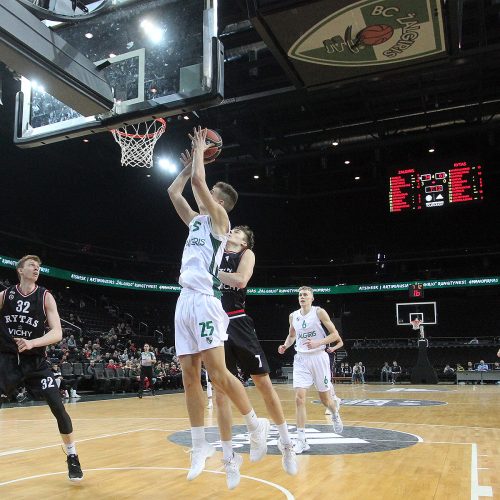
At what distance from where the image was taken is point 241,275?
448 cm

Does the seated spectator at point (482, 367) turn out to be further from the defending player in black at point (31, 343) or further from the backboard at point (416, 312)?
the defending player in black at point (31, 343)

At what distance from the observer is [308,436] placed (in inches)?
288

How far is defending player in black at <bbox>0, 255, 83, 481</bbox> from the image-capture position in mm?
4625

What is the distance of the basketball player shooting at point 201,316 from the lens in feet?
12.5

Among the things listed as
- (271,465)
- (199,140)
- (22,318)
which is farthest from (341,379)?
(199,140)

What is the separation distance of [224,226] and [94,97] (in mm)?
1759

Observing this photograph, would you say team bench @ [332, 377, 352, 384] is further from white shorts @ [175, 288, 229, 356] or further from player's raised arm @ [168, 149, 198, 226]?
white shorts @ [175, 288, 229, 356]

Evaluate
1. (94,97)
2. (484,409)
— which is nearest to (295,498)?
(94,97)

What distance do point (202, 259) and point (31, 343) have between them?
1740mm

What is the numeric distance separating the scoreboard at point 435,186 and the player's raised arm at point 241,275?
1694 centimetres

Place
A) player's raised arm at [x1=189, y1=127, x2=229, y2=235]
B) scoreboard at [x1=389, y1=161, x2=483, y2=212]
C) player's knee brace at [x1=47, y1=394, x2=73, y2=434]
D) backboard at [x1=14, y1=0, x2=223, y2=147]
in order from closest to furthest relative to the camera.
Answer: player's raised arm at [x1=189, y1=127, x2=229, y2=235], player's knee brace at [x1=47, y1=394, x2=73, y2=434], backboard at [x1=14, y1=0, x2=223, y2=147], scoreboard at [x1=389, y1=161, x2=483, y2=212]

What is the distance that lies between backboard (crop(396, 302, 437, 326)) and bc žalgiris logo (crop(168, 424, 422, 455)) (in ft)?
68.2

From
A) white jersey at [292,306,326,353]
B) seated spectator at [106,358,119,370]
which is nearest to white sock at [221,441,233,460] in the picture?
white jersey at [292,306,326,353]

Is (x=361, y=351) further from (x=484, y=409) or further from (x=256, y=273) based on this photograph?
(x=484, y=409)
